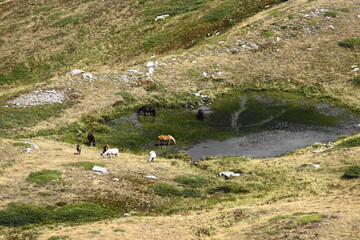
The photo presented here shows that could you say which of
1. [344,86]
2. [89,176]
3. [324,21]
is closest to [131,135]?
[89,176]

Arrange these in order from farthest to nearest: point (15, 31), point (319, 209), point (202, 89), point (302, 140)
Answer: point (15, 31) < point (202, 89) < point (302, 140) < point (319, 209)

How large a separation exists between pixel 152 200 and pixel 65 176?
21.6ft

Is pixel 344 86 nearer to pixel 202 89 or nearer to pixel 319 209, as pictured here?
pixel 202 89

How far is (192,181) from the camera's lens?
37500 millimetres

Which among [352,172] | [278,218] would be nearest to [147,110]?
[352,172]

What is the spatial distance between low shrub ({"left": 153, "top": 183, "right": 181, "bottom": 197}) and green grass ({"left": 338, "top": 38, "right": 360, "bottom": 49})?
48.1 metres

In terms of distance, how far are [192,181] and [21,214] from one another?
13514 mm

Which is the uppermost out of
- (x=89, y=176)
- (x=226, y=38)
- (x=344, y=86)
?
(x=89, y=176)

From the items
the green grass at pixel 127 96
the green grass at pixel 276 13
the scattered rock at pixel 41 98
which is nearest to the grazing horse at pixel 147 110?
the green grass at pixel 127 96

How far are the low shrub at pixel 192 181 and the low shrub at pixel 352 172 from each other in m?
10.7

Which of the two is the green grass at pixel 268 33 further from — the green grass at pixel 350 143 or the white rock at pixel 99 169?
the white rock at pixel 99 169

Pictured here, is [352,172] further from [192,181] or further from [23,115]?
[23,115]

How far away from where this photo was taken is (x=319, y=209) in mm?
28250

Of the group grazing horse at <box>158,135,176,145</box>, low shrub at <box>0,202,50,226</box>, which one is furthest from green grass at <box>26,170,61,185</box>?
grazing horse at <box>158,135,176,145</box>
